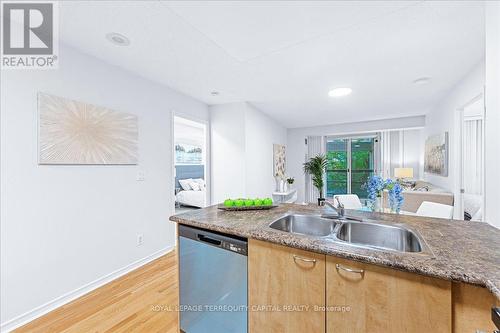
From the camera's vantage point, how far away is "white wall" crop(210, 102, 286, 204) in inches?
148

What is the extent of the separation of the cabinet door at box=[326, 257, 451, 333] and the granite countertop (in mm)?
59

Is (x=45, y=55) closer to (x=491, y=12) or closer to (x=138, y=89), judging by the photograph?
(x=138, y=89)

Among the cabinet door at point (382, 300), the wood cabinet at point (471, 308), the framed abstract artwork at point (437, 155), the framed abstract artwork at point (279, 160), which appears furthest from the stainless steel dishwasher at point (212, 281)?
the framed abstract artwork at point (437, 155)

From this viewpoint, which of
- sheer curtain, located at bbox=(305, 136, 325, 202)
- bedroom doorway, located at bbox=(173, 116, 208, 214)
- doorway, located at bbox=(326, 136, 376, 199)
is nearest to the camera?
bedroom doorway, located at bbox=(173, 116, 208, 214)

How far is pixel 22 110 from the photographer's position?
5.67 ft

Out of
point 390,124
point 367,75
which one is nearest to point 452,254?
point 367,75

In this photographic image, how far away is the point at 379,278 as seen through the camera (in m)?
0.89

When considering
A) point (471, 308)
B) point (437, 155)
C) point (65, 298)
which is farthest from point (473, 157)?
point (65, 298)

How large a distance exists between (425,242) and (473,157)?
543 cm

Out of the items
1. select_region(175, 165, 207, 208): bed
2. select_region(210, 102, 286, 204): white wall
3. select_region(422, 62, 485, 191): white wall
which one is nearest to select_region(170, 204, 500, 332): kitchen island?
select_region(422, 62, 485, 191): white wall

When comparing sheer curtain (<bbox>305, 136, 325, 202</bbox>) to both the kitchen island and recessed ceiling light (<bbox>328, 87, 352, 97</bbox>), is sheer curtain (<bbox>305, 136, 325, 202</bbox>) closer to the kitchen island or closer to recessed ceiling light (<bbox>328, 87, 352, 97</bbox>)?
recessed ceiling light (<bbox>328, 87, 352, 97</bbox>)

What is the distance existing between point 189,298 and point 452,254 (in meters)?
1.52

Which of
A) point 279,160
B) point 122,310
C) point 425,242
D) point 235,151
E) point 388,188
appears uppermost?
point 235,151

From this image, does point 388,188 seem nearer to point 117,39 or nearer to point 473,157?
point 117,39
